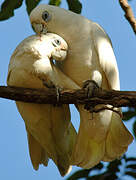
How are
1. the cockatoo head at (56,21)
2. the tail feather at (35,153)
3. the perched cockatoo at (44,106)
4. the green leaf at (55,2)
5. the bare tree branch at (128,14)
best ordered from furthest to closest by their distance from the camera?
the green leaf at (55,2) → the tail feather at (35,153) → the cockatoo head at (56,21) → the bare tree branch at (128,14) → the perched cockatoo at (44,106)

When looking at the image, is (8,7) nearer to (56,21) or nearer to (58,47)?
(56,21)

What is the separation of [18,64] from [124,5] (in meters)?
1.29

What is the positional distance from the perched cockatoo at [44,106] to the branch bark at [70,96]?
16cm

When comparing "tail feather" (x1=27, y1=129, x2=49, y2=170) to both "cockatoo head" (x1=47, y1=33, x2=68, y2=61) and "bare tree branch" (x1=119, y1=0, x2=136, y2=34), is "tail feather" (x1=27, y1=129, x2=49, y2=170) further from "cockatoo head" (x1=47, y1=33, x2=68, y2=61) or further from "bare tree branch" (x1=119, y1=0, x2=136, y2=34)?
"bare tree branch" (x1=119, y1=0, x2=136, y2=34)

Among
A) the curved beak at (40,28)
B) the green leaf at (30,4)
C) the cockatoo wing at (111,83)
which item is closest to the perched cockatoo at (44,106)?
the curved beak at (40,28)

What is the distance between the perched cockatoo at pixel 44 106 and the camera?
151 inches

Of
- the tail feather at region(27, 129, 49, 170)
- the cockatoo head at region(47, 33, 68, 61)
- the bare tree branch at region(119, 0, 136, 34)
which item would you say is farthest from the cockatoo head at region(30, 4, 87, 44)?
the tail feather at region(27, 129, 49, 170)

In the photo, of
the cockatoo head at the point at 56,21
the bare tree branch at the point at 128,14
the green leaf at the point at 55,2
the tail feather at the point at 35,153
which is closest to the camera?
the bare tree branch at the point at 128,14

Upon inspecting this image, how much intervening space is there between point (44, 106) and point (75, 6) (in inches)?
53.2

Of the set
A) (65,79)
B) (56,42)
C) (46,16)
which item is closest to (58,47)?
(56,42)

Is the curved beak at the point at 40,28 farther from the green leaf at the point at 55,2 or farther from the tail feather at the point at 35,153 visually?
the tail feather at the point at 35,153

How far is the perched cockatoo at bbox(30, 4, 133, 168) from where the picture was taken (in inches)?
162

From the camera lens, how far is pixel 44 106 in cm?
411

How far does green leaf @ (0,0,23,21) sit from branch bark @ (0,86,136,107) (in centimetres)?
122
